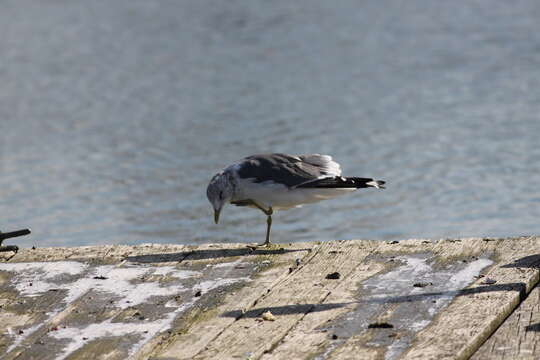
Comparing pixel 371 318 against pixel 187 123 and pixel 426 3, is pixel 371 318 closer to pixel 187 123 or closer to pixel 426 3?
pixel 187 123

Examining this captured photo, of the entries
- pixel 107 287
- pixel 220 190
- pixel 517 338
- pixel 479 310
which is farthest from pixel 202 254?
pixel 517 338

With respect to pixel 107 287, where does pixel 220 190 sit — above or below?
above

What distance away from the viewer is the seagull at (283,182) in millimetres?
6289

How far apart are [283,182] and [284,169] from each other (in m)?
0.10

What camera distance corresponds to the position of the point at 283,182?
6.32 m

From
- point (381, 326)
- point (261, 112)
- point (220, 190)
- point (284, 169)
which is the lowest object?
point (261, 112)

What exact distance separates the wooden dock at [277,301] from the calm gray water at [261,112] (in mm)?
4022

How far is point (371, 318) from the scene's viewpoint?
14.4 ft

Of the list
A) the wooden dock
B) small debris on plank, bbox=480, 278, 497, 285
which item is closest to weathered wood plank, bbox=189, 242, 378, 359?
the wooden dock

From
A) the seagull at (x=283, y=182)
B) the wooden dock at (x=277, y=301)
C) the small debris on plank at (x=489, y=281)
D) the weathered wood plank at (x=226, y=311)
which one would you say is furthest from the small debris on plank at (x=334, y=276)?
the seagull at (x=283, y=182)

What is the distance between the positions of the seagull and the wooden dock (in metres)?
0.59

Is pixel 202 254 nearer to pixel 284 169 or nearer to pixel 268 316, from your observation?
pixel 284 169

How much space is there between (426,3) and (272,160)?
15.1 m

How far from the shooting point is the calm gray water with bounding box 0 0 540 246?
33.9 ft
